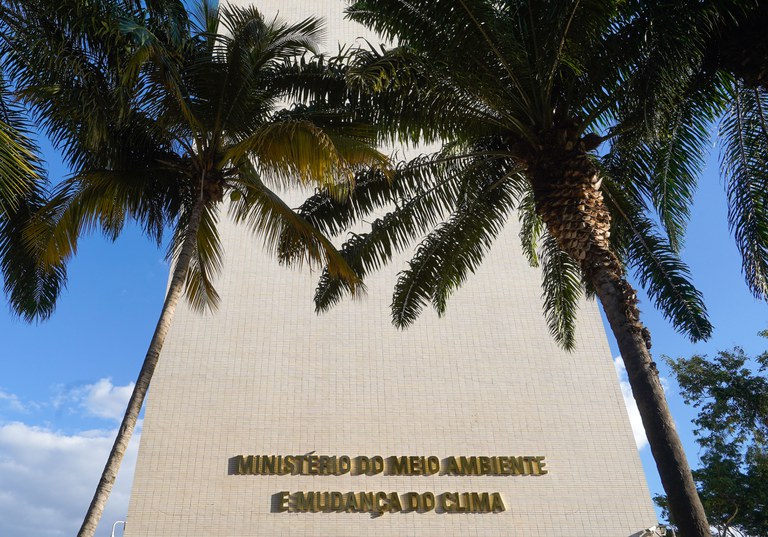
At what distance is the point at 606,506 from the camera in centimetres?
1556

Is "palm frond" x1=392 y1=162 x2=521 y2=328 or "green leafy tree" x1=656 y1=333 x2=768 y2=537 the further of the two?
"green leafy tree" x1=656 y1=333 x2=768 y2=537

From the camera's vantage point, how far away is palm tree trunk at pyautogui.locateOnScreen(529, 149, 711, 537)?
633cm

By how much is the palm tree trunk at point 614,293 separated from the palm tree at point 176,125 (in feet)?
7.81

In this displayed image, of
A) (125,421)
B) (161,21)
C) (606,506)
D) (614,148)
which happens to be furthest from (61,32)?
(606,506)

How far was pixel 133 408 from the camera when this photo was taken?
7.29 m

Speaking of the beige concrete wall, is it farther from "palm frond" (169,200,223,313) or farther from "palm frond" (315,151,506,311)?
"palm frond" (315,151,506,311)

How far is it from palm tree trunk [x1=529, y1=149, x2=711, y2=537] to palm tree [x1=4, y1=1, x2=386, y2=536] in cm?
238

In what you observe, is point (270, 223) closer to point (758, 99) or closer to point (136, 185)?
point (136, 185)

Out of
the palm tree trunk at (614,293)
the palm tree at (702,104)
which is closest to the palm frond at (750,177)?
the palm tree at (702,104)

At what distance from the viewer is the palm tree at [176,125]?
27.0 feet

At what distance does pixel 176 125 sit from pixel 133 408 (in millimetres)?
4205

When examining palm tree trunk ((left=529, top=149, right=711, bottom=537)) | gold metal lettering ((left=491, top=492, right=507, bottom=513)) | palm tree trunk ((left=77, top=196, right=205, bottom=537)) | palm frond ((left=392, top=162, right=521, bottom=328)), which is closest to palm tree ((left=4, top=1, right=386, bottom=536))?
palm tree trunk ((left=77, top=196, right=205, bottom=537))

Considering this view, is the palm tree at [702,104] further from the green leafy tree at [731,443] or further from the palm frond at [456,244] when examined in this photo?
the green leafy tree at [731,443]

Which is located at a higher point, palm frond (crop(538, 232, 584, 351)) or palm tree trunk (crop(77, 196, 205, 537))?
palm frond (crop(538, 232, 584, 351))
